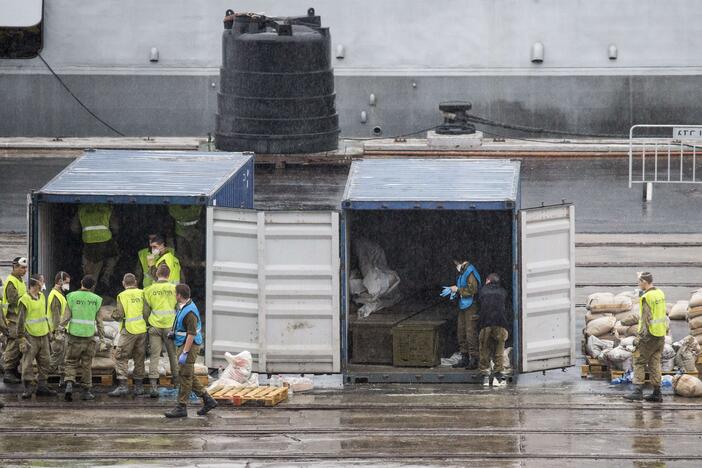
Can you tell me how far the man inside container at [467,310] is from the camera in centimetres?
1759

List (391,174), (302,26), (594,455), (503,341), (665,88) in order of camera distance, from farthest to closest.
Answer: (665,88) → (302,26) → (391,174) → (503,341) → (594,455)

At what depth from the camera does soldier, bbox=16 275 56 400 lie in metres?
16.9

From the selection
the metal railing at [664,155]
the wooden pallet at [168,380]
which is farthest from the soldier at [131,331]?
the metal railing at [664,155]

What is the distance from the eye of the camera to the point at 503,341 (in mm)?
17266

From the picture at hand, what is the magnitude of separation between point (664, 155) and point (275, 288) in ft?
55.0

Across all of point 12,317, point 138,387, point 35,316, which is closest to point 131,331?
point 138,387

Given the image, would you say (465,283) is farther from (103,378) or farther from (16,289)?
(16,289)

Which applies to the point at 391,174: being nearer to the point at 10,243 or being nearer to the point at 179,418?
the point at 179,418

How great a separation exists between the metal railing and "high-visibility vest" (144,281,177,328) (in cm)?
1309

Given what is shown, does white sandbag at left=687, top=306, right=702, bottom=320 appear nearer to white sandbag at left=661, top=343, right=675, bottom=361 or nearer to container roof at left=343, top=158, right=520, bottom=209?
white sandbag at left=661, top=343, right=675, bottom=361

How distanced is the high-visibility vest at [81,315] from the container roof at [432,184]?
3135 millimetres

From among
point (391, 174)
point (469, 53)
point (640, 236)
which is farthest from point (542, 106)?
point (391, 174)

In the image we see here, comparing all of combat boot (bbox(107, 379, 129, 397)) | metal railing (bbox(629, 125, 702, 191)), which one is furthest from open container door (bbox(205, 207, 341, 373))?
metal railing (bbox(629, 125, 702, 191))

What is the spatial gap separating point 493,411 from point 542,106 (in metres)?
20.0
